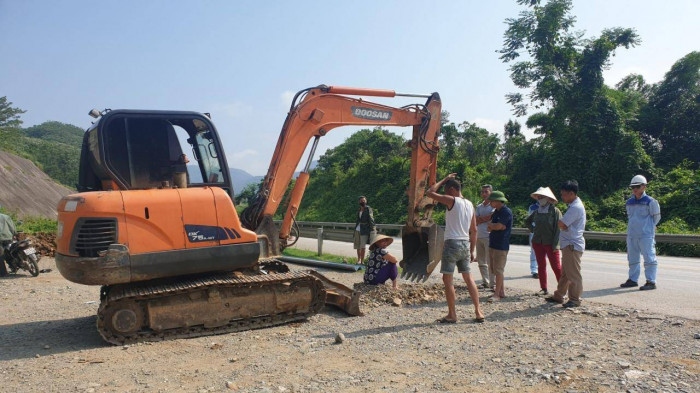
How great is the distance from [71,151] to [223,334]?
62735 mm

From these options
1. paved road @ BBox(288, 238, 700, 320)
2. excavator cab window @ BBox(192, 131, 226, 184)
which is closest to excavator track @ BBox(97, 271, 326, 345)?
excavator cab window @ BBox(192, 131, 226, 184)

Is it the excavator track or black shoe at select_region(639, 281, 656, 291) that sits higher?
black shoe at select_region(639, 281, 656, 291)

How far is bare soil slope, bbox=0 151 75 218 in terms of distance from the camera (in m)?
28.3

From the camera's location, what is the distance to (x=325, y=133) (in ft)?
28.7

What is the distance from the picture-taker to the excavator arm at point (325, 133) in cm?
809

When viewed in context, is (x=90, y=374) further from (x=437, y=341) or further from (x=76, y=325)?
(x=437, y=341)

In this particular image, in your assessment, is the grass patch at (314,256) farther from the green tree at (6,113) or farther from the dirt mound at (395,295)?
the green tree at (6,113)

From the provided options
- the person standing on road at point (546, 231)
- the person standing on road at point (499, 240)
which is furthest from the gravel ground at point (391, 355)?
the person standing on road at point (546, 231)

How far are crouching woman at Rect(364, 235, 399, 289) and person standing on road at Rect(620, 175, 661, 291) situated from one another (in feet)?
13.4

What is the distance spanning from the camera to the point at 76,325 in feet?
24.7

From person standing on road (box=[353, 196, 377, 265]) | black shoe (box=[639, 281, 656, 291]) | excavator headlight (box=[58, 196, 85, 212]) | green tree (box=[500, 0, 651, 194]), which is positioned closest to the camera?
excavator headlight (box=[58, 196, 85, 212])

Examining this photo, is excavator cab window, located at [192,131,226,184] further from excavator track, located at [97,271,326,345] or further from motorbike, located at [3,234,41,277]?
motorbike, located at [3,234,41,277]

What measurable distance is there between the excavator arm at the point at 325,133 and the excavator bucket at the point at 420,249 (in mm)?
17

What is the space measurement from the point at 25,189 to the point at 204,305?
29.8 m
